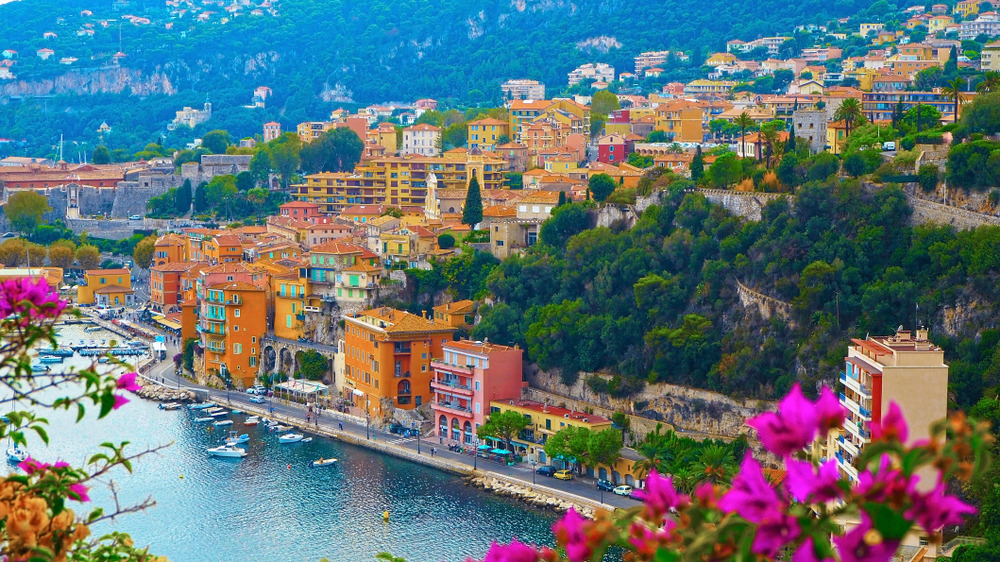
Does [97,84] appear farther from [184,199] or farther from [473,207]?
[473,207]

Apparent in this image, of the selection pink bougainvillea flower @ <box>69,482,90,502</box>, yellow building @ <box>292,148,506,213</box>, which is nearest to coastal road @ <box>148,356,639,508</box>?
yellow building @ <box>292,148,506,213</box>

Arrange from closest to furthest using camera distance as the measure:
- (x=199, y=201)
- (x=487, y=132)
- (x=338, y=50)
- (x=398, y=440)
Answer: (x=398, y=440)
(x=487, y=132)
(x=199, y=201)
(x=338, y=50)

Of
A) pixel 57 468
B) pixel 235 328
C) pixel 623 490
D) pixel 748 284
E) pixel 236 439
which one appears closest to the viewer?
pixel 57 468

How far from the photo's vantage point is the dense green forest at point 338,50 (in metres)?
61.5

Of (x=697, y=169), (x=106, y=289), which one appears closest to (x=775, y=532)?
(x=697, y=169)

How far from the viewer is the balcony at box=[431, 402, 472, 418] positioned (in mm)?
23062

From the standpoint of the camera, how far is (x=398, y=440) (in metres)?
23.7

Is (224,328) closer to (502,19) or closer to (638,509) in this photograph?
(638,509)

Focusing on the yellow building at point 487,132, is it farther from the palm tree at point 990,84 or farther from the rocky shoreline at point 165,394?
the palm tree at point 990,84

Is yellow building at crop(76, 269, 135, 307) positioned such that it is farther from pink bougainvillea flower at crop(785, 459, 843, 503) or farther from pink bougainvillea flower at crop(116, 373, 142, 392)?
pink bougainvillea flower at crop(785, 459, 843, 503)

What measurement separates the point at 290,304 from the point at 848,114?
10943 mm

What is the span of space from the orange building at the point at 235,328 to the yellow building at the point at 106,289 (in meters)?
9.78

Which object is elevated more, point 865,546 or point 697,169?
point 697,169

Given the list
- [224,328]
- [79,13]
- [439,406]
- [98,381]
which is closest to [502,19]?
[79,13]
